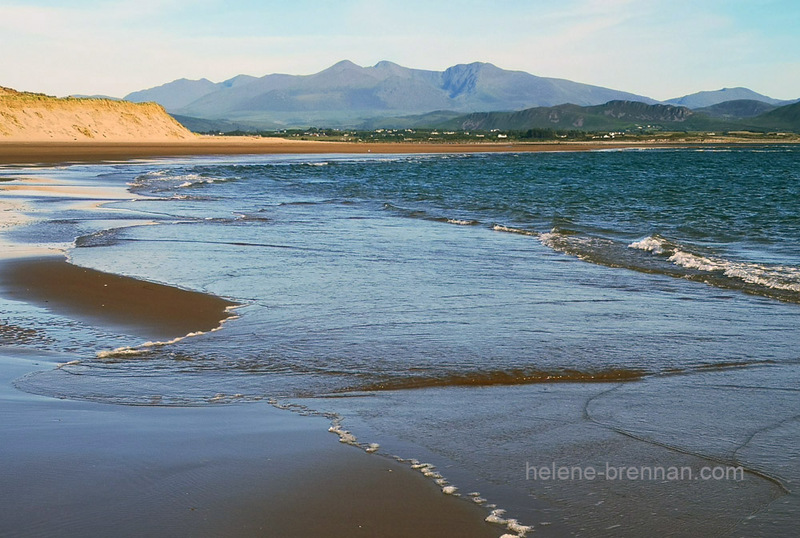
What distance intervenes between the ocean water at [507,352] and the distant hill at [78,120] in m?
60.5

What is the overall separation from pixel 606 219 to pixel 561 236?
5.13 meters

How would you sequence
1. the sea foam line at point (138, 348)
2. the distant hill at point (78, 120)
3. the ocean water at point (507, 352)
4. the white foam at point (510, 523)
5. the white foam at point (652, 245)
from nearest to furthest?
the white foam at point (510, 523) → the ocean water at point (507, 352) → the sea foam line at point (138, 348) → the white foam at point (652, 245) → the distant hill at point (78, 120)

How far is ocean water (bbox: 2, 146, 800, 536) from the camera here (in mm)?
4422

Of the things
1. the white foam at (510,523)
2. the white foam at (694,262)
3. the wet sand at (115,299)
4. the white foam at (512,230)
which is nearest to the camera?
the white foam at (510,523)

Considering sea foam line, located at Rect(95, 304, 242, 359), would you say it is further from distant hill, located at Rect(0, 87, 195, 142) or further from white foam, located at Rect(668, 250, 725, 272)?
distant hill, located at Rect(0, 87, 195, 142)

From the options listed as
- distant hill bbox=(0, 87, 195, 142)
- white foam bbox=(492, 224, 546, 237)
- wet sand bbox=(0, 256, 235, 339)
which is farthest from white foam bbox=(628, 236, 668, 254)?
distant hill bbox=(0, 87, 195, 142)

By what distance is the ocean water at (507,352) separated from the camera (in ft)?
14.5

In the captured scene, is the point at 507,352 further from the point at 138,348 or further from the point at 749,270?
the point at 749,270

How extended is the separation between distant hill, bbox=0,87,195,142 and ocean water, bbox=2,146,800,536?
198 ft

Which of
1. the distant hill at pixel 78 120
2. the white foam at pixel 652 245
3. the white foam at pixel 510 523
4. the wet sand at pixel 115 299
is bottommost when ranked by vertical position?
the white foam at pixel 510 523

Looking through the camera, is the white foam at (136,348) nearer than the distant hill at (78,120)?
Yes

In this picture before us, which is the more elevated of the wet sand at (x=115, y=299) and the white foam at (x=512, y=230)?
the white foam at (x=512, y=230)

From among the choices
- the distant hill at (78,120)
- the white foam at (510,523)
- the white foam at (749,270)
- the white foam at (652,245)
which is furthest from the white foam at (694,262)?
the distant hill at (78,120)

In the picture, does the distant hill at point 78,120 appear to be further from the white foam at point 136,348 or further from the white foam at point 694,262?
the white foam at point 136,348
